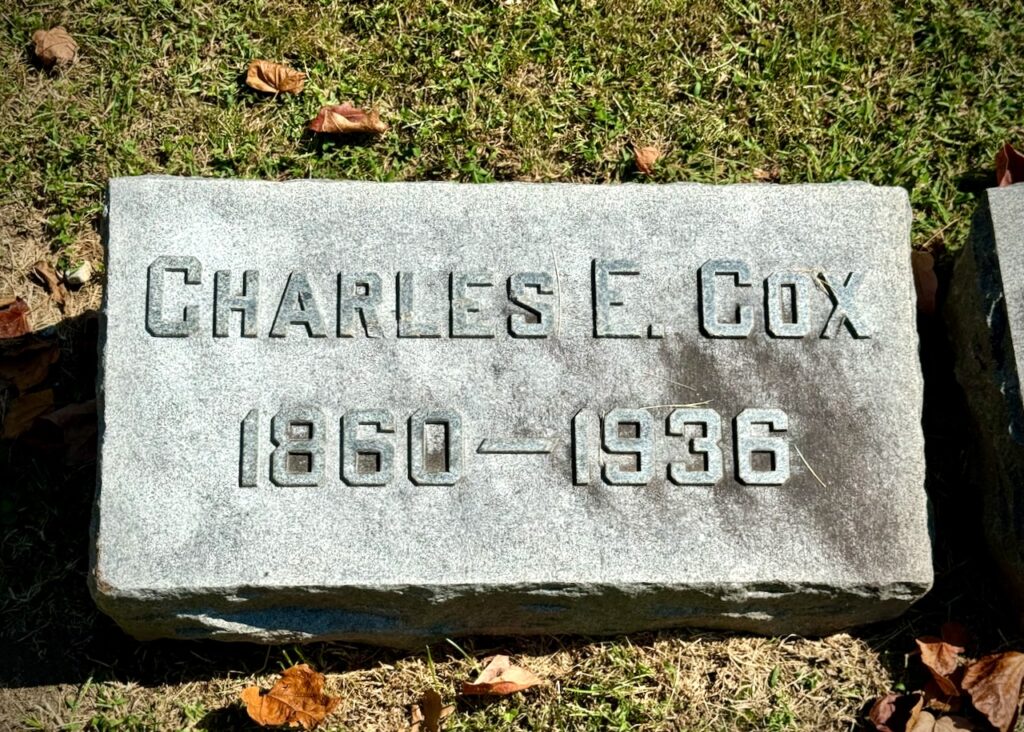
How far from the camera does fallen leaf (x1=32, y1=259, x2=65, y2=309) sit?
366 centimetres

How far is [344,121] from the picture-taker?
3754mm

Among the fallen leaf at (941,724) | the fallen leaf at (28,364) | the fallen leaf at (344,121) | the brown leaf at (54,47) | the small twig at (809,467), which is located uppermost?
the brown leaf at (54,47)

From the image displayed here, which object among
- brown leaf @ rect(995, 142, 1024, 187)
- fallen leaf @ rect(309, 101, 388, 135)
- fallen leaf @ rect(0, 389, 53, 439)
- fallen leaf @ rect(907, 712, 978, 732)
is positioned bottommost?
fallen leaf @ rect(907, 712, 978, 732)

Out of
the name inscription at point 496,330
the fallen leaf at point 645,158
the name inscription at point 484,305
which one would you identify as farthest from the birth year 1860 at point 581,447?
the fallen leaf at point 645,158

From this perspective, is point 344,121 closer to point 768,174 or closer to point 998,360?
point 768,174

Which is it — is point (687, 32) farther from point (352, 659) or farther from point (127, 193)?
point (352, 659)

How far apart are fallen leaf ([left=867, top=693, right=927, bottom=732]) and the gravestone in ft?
1.25

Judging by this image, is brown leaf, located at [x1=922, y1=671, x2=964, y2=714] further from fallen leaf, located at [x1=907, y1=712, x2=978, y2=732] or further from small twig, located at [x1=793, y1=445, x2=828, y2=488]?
small twig, located at [x1=793, y1=445, x2=828, y2=488]

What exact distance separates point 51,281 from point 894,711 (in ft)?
10.2

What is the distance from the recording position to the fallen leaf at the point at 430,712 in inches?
125

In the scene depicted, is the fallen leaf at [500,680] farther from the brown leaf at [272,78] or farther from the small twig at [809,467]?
the brown leaf at [272,78]

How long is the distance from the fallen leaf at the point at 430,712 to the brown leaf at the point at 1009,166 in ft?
8.52

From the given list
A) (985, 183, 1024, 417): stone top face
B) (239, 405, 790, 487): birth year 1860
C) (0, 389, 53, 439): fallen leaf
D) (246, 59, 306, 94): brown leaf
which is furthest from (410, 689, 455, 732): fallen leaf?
(246, 59, 306, 94): brown leaf

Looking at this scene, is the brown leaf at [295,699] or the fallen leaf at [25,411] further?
the fallen leaf at [25,411]
